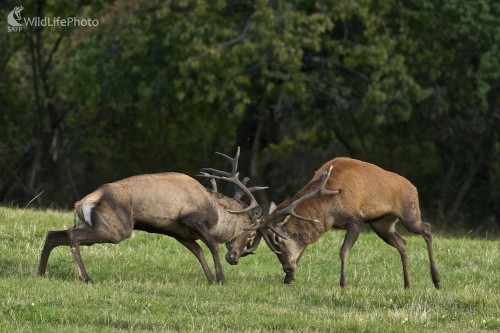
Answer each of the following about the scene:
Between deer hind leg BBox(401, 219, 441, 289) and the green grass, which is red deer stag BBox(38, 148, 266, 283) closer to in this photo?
the green grass

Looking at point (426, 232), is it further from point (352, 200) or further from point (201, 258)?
point (201, 258)

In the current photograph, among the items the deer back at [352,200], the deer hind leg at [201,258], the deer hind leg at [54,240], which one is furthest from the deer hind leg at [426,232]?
the deer hind leg at [54,240]

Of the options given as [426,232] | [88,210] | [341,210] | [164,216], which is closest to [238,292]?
[164,216]

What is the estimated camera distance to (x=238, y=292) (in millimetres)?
11203

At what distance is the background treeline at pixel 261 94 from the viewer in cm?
2397

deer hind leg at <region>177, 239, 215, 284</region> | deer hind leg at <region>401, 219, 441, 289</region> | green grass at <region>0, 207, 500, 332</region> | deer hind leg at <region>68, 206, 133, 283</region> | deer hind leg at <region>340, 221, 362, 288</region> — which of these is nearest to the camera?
green grass at <region>0, 207, 500, 332</region>

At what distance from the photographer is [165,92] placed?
25391mm

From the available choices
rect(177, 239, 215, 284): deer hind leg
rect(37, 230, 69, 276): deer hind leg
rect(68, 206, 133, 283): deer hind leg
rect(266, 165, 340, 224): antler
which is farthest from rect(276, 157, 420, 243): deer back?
rect(37, 230, 69, 276): deer hind leg

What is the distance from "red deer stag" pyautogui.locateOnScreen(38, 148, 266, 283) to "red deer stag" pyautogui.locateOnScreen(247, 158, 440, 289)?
322mm

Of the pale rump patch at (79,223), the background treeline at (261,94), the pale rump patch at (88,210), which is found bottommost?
the background treeline at (261,94)

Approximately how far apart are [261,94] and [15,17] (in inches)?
240

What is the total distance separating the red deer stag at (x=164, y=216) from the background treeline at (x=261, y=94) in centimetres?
1072

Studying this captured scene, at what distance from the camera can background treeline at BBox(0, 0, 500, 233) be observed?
23969 mm

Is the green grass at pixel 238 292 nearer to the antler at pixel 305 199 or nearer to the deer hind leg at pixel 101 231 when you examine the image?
the deer hind leg at pixel 101 231
